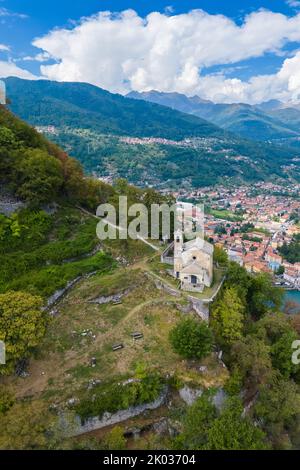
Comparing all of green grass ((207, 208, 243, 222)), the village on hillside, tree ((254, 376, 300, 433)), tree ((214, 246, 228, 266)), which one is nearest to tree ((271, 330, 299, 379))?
tree ((254, 376, 300, 433))

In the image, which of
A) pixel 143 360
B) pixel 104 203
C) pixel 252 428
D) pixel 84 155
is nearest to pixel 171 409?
pixel 143 360

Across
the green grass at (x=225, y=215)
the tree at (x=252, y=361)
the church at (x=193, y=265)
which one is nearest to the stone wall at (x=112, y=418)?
the tree at (x=252, y=361)

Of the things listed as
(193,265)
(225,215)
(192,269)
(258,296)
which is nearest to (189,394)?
(192,269)

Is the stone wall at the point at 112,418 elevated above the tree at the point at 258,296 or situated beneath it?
situated beneath

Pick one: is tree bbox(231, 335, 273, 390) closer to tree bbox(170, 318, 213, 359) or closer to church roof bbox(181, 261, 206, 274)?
tree bbox(170, 318, 213, 359)

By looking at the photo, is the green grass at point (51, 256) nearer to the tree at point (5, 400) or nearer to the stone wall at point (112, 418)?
the tree at point (5, 400)
